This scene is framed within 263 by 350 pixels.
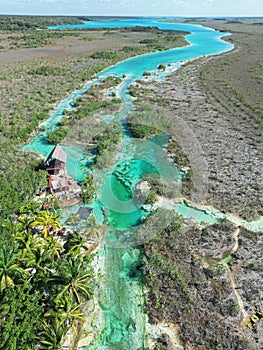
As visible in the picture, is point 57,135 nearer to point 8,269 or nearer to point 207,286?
point 8,269

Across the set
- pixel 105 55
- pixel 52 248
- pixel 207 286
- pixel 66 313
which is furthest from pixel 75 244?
pixel 105 55

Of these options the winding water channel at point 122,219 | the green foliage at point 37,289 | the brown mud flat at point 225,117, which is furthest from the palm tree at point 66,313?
the brown mud flat at point 225,117

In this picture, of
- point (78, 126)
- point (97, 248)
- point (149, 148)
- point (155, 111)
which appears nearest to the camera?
point (97, 248)

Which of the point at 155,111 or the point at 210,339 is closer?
the point at 210,339

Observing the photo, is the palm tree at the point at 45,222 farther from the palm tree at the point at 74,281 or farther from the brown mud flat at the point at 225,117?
the brown mud flat at the point at 225,117

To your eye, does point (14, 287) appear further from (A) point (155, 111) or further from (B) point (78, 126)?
(A) point (155, 111)

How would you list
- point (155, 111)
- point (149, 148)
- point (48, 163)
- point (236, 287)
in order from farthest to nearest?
point (155, 111) < point (149, 148) < point (48, 163) < point (236, 287)


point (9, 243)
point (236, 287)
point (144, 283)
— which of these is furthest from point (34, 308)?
point (236, 287)
